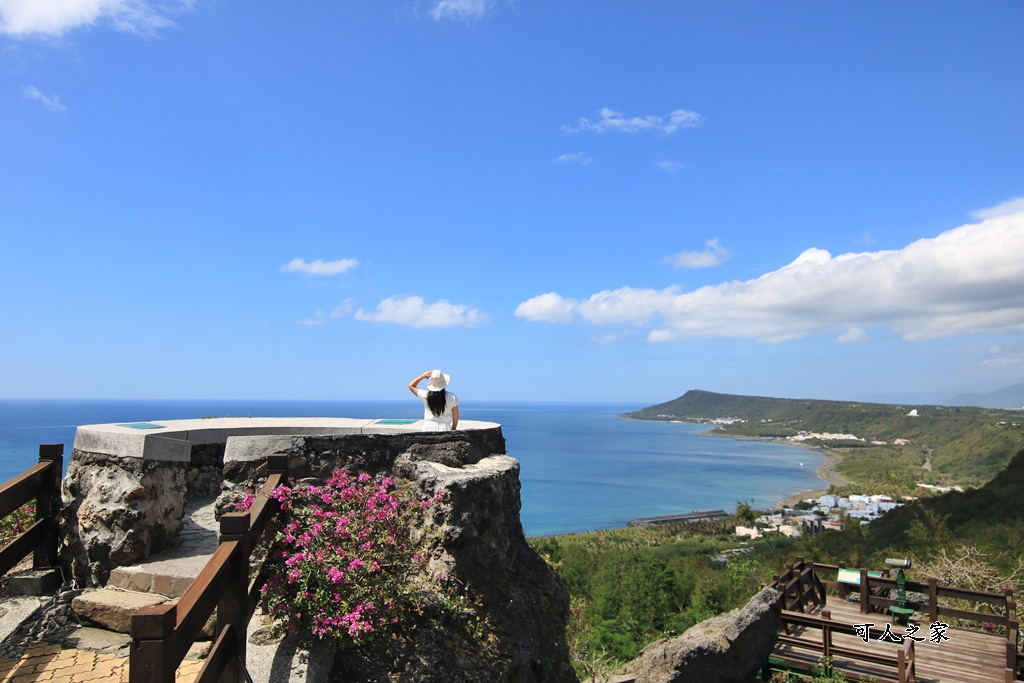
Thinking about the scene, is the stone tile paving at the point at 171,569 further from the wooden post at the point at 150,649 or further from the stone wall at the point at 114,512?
the wooden post at the point at 150,649

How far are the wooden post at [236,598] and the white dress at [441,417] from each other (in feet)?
9.02

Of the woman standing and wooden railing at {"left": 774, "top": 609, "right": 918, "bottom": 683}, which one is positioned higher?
the woman standing

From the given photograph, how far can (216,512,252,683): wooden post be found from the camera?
12.7ft

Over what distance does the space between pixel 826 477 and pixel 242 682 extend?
4537 inches

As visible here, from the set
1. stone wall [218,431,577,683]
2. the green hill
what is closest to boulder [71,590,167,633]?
stone wall [218,431,577,683]

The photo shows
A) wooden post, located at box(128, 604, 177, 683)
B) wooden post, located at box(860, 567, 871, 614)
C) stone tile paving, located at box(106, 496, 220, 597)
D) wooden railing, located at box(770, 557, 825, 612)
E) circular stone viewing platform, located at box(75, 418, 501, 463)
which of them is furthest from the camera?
wooden post, located at box(860, 567, 871, 614)

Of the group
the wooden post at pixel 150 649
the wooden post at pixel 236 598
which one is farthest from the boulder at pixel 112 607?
the wooden post at pixel 150 649

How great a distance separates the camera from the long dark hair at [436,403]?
22.8 ft

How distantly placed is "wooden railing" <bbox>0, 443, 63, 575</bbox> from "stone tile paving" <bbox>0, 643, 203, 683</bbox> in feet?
3.30

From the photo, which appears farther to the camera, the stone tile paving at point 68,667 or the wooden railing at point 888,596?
the wooden railing at point 888,596

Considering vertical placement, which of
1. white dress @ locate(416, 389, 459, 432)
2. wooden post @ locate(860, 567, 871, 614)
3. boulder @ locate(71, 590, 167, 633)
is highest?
white dress @ locate(416, 389, 459, 432)

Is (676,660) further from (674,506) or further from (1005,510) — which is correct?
(674,506)

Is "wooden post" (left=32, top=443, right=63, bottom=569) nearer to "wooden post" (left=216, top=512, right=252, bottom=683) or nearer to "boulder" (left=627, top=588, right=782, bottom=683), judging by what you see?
"wooden post" (left=216, top=512, right=252, bottom=683)

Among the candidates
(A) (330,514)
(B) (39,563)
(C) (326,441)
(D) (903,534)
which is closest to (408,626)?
(A) (330,514)
